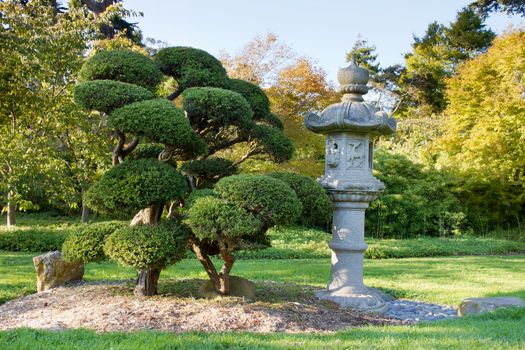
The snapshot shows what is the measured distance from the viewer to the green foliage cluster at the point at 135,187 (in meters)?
4.69

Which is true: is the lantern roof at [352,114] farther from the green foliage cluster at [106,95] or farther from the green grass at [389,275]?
the green grass at [389,275]

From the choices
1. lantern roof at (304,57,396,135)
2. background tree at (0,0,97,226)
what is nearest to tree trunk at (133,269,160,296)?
lantern roof at (304,57,396,135)

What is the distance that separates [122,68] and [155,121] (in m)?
1.10

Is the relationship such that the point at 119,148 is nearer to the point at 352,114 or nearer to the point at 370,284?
the point at 352,114

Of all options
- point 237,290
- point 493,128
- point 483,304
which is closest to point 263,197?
point 237,290

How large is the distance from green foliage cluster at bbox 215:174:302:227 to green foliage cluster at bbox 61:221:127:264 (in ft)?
4.58

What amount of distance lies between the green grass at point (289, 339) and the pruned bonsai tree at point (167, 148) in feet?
3.56

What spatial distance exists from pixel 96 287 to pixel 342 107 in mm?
3727

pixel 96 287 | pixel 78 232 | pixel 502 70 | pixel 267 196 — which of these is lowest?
pixel 96 287

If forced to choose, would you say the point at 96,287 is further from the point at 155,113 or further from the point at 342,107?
the point at 342,107

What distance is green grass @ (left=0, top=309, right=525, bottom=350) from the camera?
339 cm

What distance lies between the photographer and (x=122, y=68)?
5.38 m

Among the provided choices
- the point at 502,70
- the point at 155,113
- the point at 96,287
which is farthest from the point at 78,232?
the point at 502,70

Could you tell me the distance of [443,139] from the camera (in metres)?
17.6
